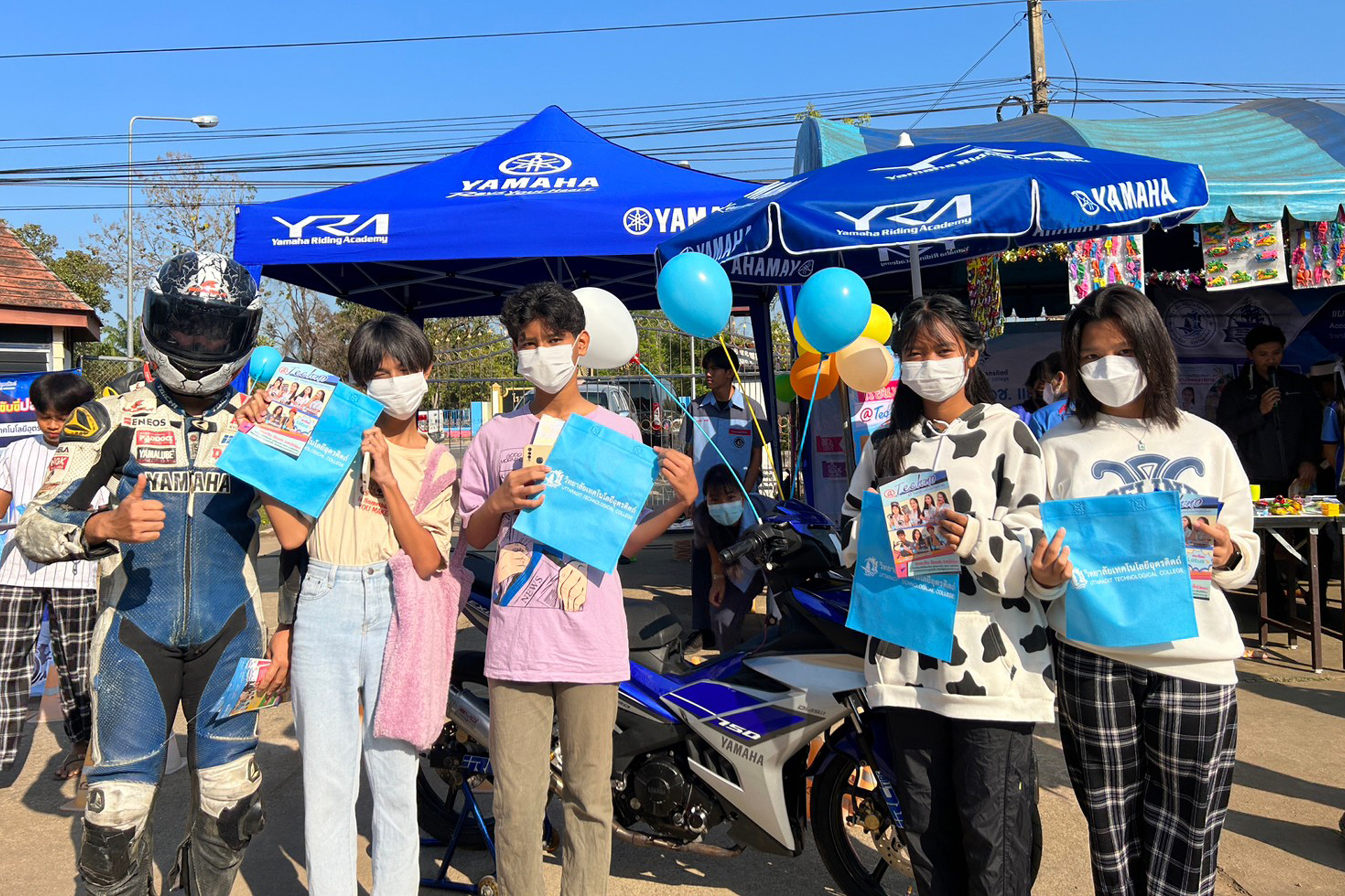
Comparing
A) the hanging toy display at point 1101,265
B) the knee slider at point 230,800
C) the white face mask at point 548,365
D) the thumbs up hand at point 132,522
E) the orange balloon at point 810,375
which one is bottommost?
the knee slider at point 230,800

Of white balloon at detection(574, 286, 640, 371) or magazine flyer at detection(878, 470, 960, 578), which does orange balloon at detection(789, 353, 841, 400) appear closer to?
white balloon at detection(574, 286, 640, 371)

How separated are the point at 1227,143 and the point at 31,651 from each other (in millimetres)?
8500

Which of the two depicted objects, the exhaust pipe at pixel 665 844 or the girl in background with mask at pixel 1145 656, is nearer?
the girl in background with mask at pixel 1145 656

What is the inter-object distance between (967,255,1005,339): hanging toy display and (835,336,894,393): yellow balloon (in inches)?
104

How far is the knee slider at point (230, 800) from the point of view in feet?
8.21

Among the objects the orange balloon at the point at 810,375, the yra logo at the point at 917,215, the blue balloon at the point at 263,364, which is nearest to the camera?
the blue balloon at the point at 263,364

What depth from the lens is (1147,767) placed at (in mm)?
2197

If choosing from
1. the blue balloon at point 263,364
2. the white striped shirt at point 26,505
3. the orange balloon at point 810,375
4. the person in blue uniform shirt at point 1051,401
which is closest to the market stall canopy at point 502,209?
the orange balloon at point 810,375

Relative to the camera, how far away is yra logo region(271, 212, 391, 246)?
6113mm

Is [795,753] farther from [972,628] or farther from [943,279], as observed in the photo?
[943,279]

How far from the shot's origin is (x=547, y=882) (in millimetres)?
3268

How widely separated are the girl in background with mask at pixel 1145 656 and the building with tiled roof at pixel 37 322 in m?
16.3

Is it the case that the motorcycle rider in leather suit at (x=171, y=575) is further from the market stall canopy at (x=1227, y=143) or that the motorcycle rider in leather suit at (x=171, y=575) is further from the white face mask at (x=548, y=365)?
the market stall canopy at (x=1227, y=143)

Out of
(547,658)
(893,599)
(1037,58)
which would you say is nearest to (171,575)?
(547,658)
